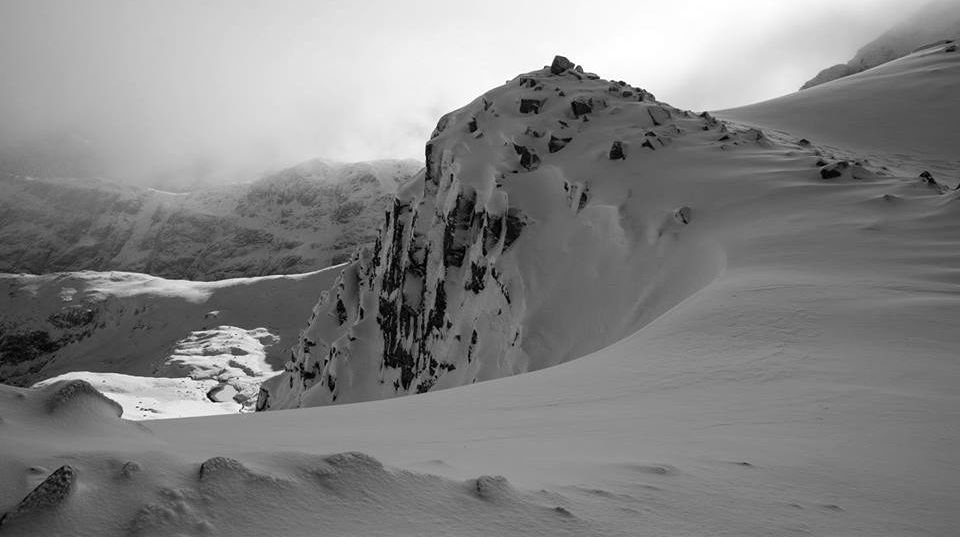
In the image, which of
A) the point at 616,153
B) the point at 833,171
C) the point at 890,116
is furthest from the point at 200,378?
the point at 833,171

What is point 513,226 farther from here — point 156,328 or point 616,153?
point 156,328

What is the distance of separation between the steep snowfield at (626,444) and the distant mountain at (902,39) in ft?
282

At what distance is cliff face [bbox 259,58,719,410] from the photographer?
18.5m

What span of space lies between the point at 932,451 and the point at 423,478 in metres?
3.25

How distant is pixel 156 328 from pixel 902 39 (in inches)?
5229

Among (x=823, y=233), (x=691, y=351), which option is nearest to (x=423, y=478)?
(x=691, y=351)

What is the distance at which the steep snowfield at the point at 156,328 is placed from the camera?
91.4m

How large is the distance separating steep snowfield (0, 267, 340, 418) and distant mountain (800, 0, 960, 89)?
8953cm

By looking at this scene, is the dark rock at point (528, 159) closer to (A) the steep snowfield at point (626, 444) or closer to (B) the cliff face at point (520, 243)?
(B) the cliff face at point (520, 243)

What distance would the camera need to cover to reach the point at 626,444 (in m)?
4.05

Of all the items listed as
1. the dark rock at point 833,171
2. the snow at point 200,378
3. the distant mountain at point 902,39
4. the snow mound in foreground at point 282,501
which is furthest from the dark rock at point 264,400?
the distant mountain at point 902,39

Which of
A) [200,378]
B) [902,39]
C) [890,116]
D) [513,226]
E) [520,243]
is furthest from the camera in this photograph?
[902,39]

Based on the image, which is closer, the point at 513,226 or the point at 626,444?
the point at 626,444

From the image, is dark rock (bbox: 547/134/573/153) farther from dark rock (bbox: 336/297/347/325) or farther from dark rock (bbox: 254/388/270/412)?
dark rock (bbox: 254/388/270/412)
